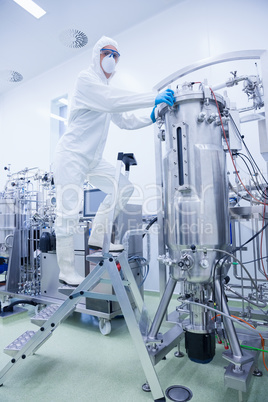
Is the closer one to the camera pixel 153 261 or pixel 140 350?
pixel 140 350

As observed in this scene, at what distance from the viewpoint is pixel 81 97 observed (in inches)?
57.6

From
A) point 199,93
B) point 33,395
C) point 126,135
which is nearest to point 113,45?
point 199,93

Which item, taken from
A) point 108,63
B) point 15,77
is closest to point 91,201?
point 108,63

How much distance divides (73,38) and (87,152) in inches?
110

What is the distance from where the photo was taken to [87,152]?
59.2 inches

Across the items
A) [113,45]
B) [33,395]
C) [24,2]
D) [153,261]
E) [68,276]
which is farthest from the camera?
[24,2]

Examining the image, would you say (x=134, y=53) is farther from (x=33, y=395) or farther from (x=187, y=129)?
(x=33, y=395)

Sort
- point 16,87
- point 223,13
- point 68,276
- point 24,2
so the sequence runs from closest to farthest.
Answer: point 68,276, point 223,13, point 24,2, point 16,87

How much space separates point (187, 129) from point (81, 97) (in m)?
0.67

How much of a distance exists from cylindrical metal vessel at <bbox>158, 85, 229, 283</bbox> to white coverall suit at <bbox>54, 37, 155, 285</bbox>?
228mm

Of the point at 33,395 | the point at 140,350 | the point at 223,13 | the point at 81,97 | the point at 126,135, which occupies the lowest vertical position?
the point at 33,395

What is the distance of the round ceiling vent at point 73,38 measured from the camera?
3.33 meters

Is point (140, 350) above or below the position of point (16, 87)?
below

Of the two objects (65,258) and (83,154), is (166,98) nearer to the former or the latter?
(83,154)
